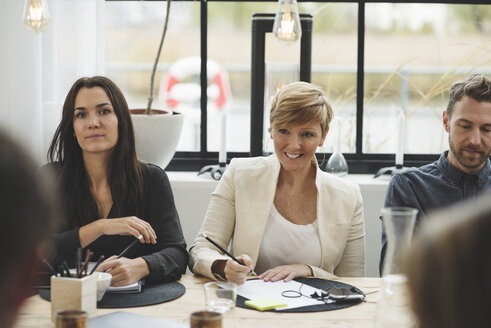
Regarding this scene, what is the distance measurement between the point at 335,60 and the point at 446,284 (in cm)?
298

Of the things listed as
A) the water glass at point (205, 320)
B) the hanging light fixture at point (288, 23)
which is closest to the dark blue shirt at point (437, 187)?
the hanging light fixture at point (288, 23)

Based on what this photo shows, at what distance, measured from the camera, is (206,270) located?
2.14m

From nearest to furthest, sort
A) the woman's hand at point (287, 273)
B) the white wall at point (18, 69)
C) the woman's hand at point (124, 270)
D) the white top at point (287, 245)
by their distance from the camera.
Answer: the woman's hand at point (124, 270) < the woman's hand at point (287, 273) < the white top at point (287, 245) < the white wall at point (18, 69)

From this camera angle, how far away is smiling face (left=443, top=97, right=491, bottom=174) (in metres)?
2.45

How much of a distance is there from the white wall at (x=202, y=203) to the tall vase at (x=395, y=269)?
168 centimetres

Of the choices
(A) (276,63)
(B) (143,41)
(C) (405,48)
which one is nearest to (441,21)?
(C) (405,48)

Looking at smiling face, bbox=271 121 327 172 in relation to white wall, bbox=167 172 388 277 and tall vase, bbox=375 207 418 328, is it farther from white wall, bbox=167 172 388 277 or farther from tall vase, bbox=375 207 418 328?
tall vase, bbox=375 207 418 328

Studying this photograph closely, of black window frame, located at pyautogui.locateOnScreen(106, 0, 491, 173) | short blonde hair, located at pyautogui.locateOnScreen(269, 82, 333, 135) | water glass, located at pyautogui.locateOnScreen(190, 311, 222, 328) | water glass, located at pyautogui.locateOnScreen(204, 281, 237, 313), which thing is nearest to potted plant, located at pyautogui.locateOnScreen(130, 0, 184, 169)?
black window frame, located at pyautogui.locateOnScreen(106, 0, 491, 173)

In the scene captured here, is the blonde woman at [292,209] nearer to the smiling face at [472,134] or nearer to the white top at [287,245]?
the white top at [287,245]

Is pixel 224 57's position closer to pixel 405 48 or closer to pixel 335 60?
pixel 335 60

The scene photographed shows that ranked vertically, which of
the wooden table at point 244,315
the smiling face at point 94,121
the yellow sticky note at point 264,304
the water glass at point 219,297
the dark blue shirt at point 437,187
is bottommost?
the wooden table at point 244,315

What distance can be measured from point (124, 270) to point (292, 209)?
75cm

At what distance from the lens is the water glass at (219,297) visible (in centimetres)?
174

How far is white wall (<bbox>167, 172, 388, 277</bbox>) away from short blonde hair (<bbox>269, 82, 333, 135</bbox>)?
0.77 metres
